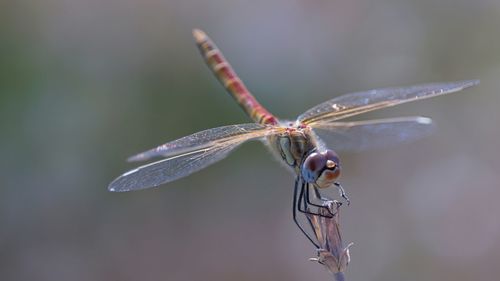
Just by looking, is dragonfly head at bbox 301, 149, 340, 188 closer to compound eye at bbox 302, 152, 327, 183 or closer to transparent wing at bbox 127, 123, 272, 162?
compound eye at bbox 302, 152, 327, 183

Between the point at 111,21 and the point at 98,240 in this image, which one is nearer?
the point at 98,240

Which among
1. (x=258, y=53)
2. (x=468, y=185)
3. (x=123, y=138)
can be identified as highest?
(x=258, y=53)

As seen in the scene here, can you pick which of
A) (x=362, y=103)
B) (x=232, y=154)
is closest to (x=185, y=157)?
(x=362, y=103)

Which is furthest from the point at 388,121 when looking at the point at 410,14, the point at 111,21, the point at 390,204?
the point at 111,21

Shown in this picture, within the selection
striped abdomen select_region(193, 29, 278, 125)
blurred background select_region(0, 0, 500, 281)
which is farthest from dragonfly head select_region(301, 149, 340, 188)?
blurred background select_region(0, 0, 500, 281)

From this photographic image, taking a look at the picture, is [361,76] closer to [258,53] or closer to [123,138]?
[258,53]

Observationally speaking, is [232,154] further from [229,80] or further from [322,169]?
[322,169]
